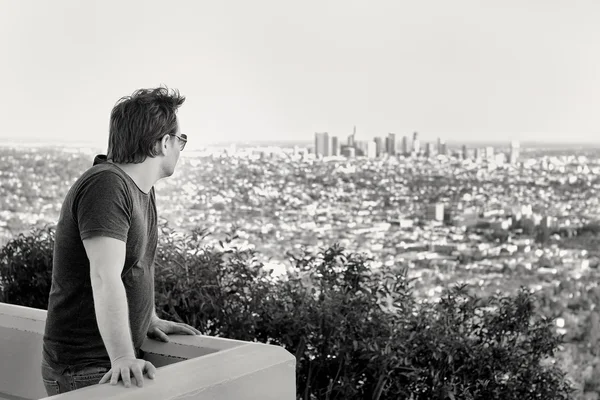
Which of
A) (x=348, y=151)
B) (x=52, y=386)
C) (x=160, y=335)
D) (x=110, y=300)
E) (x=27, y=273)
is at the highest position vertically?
(x=348, y=151)

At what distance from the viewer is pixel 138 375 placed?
2355mm

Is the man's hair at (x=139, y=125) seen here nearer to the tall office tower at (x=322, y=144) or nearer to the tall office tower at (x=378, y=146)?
the tall office tower at (x=378, y=146)

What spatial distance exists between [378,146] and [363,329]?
247cm

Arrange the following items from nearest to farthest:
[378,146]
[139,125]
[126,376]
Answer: [126,376]
[139,125]
[378,146]

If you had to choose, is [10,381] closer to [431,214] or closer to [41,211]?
[431,214]

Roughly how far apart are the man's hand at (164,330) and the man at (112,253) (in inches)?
2.1

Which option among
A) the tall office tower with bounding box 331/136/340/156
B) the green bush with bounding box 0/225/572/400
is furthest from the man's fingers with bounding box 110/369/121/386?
the tall office tower with bounding box 331/136/340/156

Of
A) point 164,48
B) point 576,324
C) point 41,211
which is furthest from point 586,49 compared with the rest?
point 41,211

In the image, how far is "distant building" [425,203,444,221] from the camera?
20.4ft

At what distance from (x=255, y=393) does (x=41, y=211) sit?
637 cm

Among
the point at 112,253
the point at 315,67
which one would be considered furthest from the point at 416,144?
the point at 112,253

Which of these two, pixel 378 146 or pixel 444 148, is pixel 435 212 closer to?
pixel 444 148

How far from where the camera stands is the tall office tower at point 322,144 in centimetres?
683

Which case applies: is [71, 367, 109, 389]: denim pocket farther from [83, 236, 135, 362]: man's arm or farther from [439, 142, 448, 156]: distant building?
[439, 142, 448, 156]: distant building
